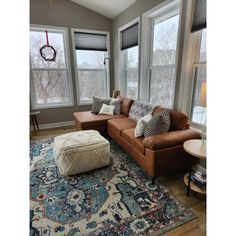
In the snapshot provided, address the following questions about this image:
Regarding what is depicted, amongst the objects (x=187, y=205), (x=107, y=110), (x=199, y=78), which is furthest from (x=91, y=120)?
(x=187, y=205)

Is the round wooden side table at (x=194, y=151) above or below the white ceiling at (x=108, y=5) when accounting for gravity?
below

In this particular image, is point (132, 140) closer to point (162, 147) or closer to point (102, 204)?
point (162, 147)

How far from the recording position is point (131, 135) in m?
2.33

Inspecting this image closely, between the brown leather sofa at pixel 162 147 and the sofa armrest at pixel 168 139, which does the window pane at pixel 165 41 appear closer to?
the brown leather sofa at pixel 162 147

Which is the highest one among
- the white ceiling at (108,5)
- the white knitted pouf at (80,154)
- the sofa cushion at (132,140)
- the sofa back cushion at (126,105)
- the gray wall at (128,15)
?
the white ceiling at (108,5)

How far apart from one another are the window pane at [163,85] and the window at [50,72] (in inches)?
86.0

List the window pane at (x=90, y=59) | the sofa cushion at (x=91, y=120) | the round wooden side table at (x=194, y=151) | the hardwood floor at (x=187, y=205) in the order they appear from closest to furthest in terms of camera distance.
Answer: the hardwood floor at (x=187, y=205), the round wooden side table at (x=194, y=151), the sofa cushion at (x=91, y=120), the window pane at (x=90, y=59)

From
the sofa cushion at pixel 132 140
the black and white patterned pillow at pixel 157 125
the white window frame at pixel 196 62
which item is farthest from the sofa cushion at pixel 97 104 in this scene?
the white window frame at pixel 196 62

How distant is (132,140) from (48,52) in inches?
122

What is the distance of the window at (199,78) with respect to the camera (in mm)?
2173
